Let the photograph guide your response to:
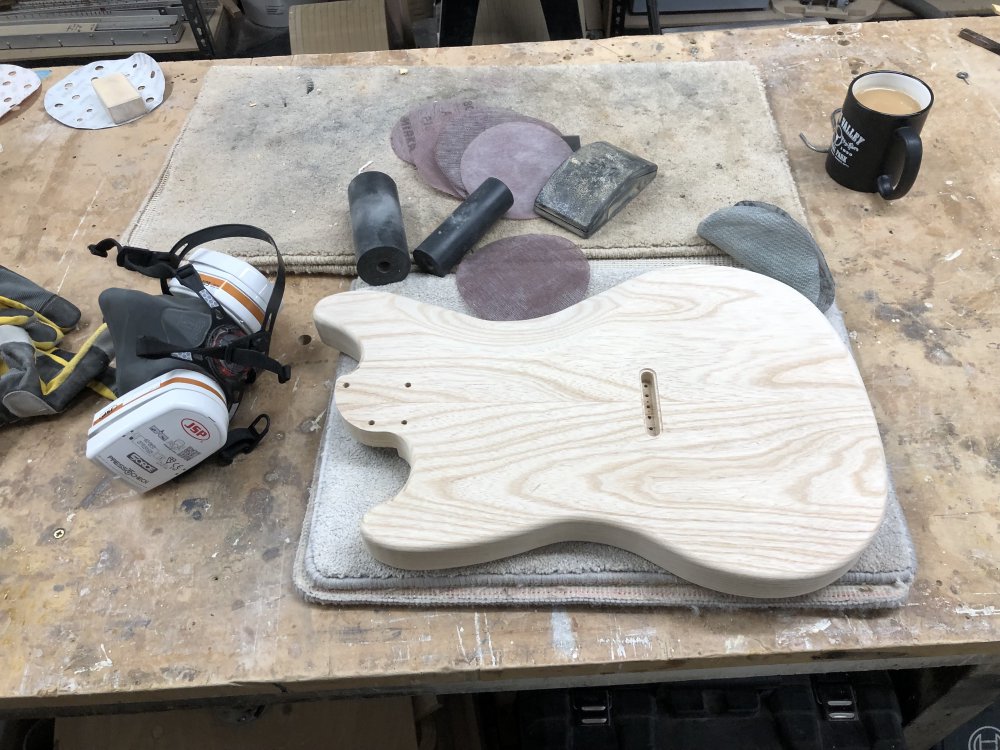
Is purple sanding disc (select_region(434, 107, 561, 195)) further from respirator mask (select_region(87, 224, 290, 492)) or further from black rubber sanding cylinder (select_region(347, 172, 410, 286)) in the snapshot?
respirator mask (select_region(87, 224, 290, 492))

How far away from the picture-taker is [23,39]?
1.97 metres

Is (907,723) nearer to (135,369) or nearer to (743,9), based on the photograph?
(135,369)

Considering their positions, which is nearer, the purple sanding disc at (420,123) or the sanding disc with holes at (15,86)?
the purple sanding disc at (420,123)

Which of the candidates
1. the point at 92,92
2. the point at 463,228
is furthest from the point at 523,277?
the point at 92,92

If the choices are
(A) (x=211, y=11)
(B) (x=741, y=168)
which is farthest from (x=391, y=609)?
(A) (x=211, y=11)

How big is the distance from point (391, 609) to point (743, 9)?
208cm

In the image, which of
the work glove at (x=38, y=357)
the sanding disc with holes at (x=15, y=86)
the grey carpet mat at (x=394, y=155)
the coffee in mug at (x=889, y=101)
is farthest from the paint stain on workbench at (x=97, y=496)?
the coffee in mug at (x=889, y=101)

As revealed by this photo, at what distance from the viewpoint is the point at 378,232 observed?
89cm

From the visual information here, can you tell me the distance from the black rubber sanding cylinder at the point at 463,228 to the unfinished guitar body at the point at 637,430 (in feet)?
0.45

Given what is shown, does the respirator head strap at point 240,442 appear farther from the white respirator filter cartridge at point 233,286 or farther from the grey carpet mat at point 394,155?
the grey carpet mat at point 394,155

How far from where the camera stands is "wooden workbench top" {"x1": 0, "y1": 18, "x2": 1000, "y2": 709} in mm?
661

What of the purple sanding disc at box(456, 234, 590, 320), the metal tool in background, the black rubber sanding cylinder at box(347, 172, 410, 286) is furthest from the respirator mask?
the metal tool in background

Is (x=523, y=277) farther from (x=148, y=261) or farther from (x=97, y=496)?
(x=97, y=496)

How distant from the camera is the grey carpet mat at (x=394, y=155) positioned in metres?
0.98
